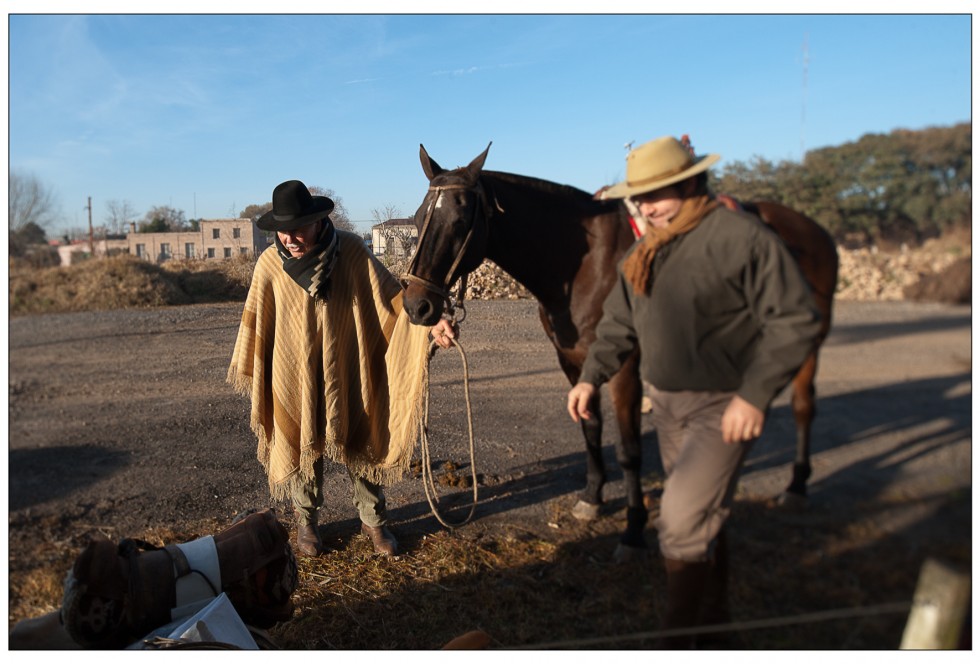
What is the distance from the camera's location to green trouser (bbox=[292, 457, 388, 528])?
9.96 ft

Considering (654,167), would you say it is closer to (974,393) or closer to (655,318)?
(655,318)

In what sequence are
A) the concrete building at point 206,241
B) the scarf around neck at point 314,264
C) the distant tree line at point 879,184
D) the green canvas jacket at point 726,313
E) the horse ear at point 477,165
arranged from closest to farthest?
the green canvas jacket at point 726,313, the distant tree line at point 879,184, the horse ear at point 477,165, the scarf around neck at point 314,264, the concrete building at point 206,241

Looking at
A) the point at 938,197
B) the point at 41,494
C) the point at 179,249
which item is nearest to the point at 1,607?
the point at 41,494

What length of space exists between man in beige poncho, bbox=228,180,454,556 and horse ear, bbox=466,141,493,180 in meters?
0.63

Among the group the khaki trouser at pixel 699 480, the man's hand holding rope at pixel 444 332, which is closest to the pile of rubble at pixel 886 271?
the khaki trouser at pixel 699 480

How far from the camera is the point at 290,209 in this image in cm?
255

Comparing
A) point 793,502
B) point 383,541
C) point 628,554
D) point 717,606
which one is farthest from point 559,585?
point 793,502

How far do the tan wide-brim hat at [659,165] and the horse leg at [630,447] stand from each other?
1017 mm

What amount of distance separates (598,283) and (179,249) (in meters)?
2.08

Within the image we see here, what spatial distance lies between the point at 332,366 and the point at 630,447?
1.41m

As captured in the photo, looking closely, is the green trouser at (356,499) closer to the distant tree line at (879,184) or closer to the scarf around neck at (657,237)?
the scarf around neck at (657,237)

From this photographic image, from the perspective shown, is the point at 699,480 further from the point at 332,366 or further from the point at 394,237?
the point at 394,237

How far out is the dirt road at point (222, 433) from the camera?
232cm

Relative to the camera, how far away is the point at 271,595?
246 centimetres
